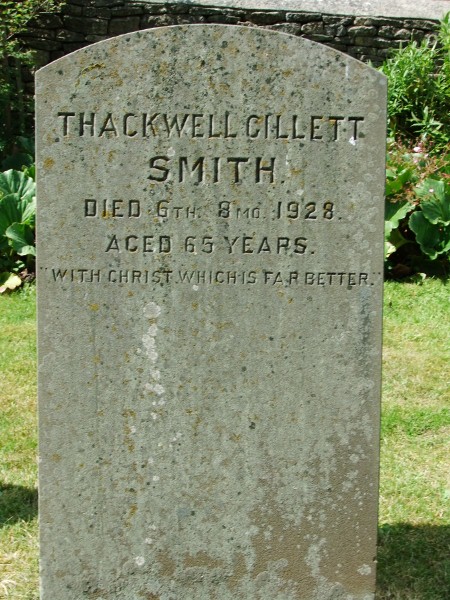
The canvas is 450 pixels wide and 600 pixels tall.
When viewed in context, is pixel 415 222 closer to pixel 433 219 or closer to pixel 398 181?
pixel 433 219

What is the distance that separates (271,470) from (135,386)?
1.91 feet

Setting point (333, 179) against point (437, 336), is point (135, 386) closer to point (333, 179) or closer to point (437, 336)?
point (333, 179)

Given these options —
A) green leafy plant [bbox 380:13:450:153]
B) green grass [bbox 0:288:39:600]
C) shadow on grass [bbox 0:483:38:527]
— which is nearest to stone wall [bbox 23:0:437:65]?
green leafy plant [bbox 380:13:450:153]

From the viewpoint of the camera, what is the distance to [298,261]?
317 centimetres

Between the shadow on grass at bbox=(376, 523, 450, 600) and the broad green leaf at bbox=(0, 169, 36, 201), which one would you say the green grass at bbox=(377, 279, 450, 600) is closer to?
the shadow on grass at bbox=(376, 523, 450, 600)

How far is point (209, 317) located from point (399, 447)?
6.83 feet

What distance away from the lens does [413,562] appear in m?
3.84

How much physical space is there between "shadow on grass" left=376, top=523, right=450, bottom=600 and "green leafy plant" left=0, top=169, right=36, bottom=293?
14.0 feet

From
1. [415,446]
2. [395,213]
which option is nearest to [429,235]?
[395,213]

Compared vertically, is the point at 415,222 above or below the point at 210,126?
below

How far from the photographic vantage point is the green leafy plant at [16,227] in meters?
7.34

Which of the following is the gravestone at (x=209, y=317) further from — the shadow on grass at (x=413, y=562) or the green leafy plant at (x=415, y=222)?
the green leafy plant at (x=415, y=222)

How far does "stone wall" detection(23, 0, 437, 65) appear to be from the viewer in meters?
9.88

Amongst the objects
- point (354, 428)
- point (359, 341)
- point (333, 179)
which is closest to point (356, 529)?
point (354, 428)
